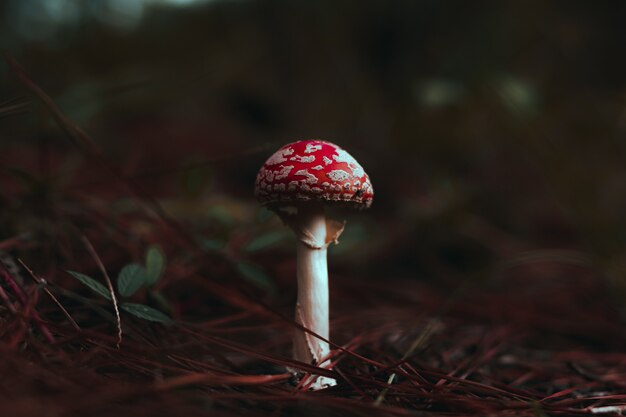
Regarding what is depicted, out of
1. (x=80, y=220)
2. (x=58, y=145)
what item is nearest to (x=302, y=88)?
(x=58, y=145)

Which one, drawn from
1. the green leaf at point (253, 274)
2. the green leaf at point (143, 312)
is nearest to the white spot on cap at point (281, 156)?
the green leaf at point (253, 274)

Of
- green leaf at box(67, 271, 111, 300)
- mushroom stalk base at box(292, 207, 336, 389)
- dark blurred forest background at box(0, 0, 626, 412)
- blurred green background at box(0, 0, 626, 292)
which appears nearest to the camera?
green leaf at box(67, 271, 111, 300)

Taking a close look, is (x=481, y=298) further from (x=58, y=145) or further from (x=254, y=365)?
(x=58, y=145)

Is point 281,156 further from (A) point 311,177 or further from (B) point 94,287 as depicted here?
(B) point 94,287

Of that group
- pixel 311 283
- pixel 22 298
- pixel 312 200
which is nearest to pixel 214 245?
pixel 311 283

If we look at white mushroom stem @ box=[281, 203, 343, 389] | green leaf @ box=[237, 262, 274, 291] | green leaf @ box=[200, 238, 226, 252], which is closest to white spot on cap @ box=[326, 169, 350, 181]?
white mushroom stem @ box=[281, 203, 343, 389]

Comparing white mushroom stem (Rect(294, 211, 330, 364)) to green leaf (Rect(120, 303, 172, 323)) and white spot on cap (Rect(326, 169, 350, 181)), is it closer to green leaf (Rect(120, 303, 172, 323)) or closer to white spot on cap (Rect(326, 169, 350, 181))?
white spot on cap (Rect(326, 169, 350, 181))
